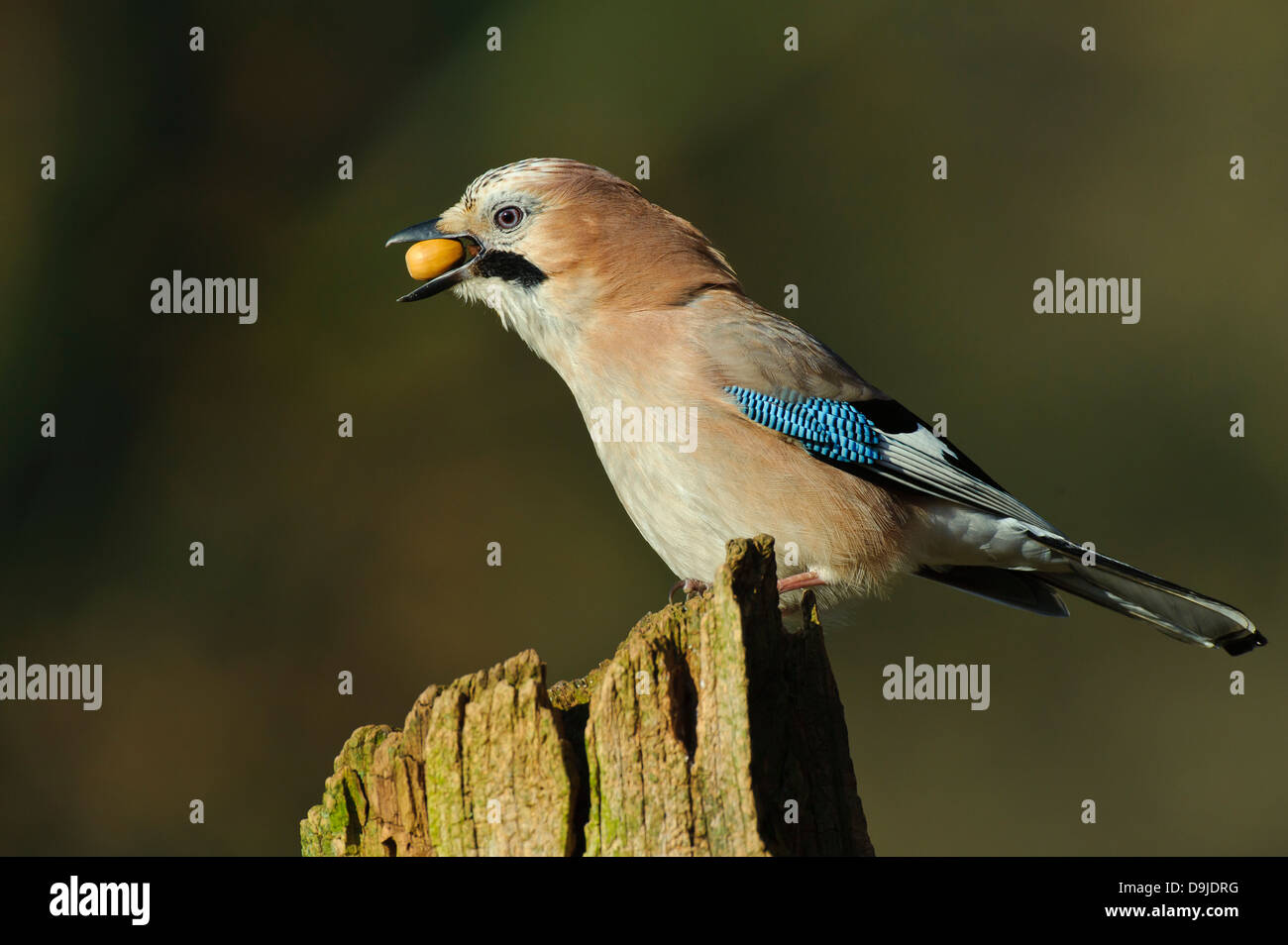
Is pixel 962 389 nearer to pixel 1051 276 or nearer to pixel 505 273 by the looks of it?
pixel 1051 276

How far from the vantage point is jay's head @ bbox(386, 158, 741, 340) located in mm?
5566

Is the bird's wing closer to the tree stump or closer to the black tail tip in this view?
the black tail tip

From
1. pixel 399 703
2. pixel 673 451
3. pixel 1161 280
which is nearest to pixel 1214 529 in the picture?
pixel 1161 280

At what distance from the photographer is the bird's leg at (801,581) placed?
17.1 feet

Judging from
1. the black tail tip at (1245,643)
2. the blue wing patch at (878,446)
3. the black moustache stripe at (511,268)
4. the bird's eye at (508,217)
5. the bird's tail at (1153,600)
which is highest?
the bird's eye at (508,217)

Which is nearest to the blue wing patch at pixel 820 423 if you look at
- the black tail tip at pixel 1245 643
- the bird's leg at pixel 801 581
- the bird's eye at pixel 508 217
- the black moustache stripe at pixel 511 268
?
the bird's leg at pixel 801 581

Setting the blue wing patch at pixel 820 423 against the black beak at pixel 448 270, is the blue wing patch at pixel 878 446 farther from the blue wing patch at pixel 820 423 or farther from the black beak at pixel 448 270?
the black beak at pixel 448 270

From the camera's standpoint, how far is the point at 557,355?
5.61 meters

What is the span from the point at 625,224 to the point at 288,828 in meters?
5.59

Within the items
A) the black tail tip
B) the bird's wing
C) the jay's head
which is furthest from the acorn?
the black tail tip

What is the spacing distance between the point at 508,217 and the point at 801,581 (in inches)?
71.5

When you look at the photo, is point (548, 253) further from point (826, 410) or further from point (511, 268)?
point (826, 410)

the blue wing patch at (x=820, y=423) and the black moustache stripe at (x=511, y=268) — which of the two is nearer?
the blue wing patch at (x=820, y=423)

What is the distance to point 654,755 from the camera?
131 inches
